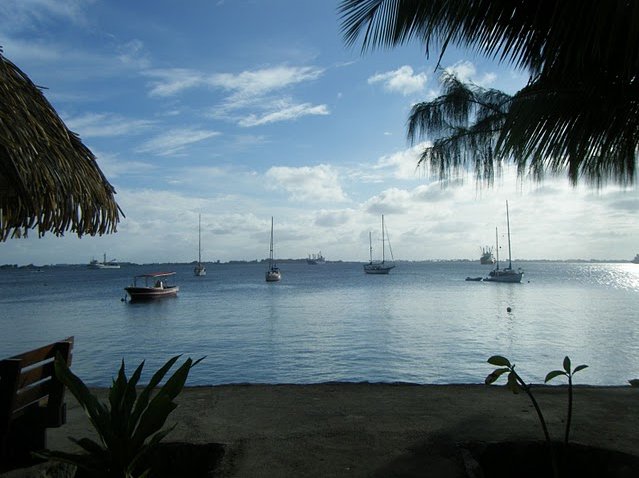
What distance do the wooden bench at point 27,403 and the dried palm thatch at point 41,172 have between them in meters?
0.97

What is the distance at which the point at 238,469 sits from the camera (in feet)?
13.1

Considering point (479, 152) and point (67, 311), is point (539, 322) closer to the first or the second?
point (479, 152)

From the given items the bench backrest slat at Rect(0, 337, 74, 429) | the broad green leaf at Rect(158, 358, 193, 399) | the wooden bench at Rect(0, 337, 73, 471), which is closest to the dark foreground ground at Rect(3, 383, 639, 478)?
the wooden bench at Rect(0, 337, 73, 471)

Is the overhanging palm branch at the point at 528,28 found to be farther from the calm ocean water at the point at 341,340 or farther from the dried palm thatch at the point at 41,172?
the calm ocean water at the point at 341,340

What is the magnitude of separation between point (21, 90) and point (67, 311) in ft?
133

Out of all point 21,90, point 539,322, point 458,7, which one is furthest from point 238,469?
point 539,322

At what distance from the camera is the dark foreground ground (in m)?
4.12

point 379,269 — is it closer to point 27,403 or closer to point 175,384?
point 27,403

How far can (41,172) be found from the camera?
3.36 m

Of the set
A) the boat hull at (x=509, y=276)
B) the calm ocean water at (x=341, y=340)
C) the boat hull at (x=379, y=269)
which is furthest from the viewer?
the boat hull at (x=379, y=269)

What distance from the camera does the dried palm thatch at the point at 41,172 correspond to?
10.7ft

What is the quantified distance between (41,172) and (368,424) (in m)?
3.67

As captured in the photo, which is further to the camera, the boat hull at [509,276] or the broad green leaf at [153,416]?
the boat hull at [509,276]

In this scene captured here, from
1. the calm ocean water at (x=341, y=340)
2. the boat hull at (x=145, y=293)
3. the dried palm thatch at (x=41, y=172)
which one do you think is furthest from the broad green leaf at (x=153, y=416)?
the boat hull at (x=145, y=293)
